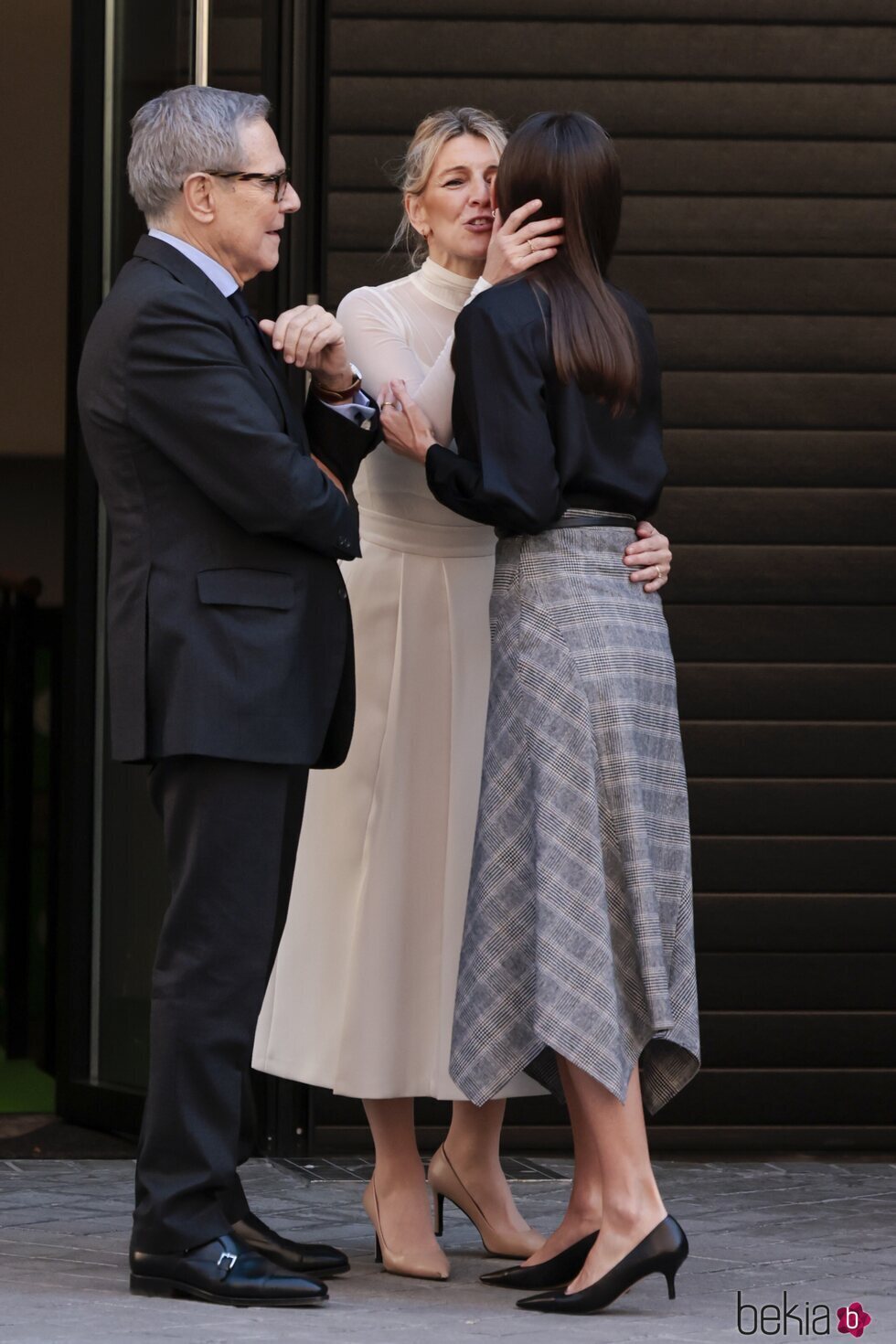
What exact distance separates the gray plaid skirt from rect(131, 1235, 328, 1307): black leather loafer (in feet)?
1.39

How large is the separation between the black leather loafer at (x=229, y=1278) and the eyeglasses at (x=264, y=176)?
1.70 m

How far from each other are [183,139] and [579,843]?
1310 mm

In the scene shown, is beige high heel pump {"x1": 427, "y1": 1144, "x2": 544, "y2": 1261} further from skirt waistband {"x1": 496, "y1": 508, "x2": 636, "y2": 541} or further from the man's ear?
the man's ear

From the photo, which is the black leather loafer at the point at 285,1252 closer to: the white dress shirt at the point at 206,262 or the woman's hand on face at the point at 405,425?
the woman's hand on face at the point at 405,425

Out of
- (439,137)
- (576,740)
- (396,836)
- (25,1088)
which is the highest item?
(439,137)

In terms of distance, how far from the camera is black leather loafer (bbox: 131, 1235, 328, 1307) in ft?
10.5

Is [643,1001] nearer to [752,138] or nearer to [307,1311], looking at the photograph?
[307,1311]

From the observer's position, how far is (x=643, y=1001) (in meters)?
3.36

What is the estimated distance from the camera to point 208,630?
325 centimetres

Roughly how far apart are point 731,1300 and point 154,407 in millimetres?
1719

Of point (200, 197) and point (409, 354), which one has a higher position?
point (200, 197)

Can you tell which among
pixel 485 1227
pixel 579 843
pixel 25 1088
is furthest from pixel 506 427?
pixel 25 1088

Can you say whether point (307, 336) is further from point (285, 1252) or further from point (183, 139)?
point (285, 1252)

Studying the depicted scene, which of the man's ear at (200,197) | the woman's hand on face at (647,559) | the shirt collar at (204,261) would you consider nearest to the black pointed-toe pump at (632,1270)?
the woman's hand on face at (647,559)
